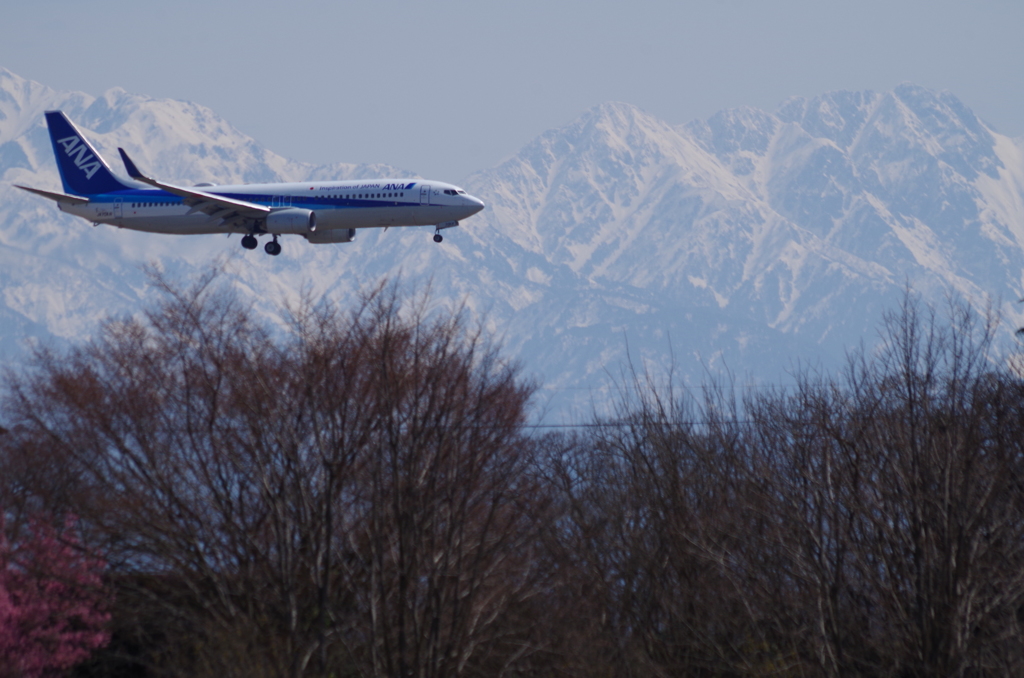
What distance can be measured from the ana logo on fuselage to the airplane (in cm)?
359

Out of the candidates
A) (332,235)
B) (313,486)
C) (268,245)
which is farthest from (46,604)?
(332,235)

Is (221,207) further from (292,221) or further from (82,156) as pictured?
(82,156)

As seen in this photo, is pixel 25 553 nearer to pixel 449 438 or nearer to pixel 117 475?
pixel 117 475

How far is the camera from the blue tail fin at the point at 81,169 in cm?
7356

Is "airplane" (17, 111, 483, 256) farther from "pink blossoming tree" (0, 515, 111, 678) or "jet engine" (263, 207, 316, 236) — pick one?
"pink blossoming tree" (0, 515, 111, 678)

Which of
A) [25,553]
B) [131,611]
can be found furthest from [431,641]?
[25,553]

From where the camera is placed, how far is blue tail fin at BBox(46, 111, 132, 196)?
73562 mm

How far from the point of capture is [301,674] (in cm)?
2256

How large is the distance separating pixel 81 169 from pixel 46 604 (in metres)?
47.0

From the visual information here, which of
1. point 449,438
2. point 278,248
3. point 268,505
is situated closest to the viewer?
point 449,438

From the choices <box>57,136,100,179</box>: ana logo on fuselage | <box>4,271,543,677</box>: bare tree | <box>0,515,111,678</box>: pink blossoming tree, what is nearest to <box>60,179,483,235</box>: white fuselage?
<box>57,136,100,179</box>: ana logo on fuselage

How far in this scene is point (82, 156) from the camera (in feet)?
247

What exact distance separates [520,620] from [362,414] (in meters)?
6.19

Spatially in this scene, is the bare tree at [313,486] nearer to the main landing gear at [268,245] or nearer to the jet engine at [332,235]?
the main landing gear at [268,245]
